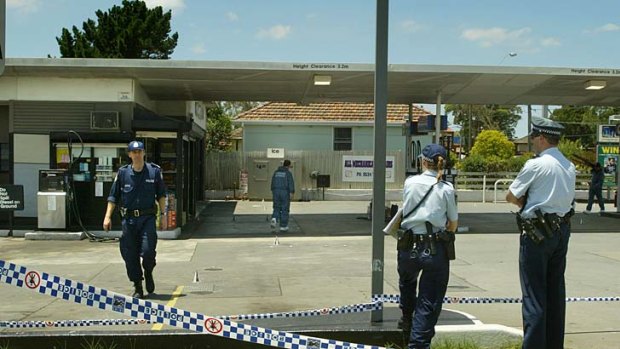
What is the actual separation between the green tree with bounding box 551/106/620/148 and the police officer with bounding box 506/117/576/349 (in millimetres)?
73002

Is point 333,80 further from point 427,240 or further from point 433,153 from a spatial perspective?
point 427,240

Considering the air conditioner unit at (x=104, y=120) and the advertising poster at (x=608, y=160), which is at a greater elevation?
the air conditioner unit at (x=104, y=120)

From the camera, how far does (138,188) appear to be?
7.69 meters

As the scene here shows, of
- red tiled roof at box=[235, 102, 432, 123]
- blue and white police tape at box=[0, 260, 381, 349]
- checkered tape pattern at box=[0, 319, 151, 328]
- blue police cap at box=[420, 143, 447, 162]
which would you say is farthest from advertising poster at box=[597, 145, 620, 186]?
checkered tape pattern at box=[0, 319, 151, 328]

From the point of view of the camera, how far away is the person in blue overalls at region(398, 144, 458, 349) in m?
5.20

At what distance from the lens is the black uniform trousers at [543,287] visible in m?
5.09

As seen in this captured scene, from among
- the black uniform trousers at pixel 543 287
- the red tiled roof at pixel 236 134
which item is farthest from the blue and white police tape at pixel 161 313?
the red tiled roof at pixel 236 134

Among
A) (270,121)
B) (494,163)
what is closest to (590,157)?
(494,163)

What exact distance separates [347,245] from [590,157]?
32.7m

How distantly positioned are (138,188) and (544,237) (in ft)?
15.3

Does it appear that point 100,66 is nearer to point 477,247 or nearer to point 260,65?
point 260,65

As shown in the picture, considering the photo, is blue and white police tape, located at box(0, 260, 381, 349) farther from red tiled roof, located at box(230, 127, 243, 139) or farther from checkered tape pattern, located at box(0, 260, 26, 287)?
red tiled roof, located at box(230, 127, 243, 139)

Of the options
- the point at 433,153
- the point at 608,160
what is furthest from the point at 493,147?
the point at 433,153

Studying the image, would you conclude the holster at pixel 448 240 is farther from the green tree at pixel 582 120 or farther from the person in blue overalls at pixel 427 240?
the green tree at pixel 582 120
